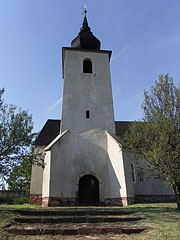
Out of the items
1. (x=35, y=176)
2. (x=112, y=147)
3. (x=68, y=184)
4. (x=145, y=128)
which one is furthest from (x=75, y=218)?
(x=35, y=176)

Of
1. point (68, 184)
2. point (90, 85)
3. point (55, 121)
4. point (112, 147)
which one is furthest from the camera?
point (55, 121)

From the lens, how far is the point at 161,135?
8977 millimetres

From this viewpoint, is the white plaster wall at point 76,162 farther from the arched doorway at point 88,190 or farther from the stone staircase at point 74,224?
the stone staircase at point 74,224

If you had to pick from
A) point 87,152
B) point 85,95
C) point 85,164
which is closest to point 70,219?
point 85,164

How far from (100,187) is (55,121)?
34.4 ft

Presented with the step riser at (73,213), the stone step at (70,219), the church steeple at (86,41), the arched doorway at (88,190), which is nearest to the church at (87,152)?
the arched doorway at (88,190)

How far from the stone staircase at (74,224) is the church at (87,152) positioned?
4.45 metres

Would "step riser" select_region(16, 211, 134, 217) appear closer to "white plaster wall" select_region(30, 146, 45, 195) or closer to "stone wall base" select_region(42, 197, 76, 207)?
"stone wall base" select_region(42, 197, 76, 207)

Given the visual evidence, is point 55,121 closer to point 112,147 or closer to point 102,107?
point 102,107

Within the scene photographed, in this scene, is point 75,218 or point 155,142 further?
point 155,142

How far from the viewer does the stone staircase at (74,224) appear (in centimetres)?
460

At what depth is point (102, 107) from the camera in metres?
16.2

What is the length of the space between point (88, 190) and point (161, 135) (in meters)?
7.15

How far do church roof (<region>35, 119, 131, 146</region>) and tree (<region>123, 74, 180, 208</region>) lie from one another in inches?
260
